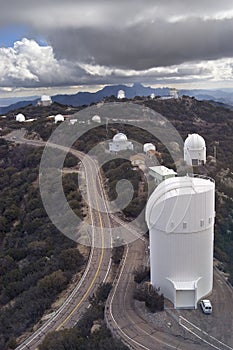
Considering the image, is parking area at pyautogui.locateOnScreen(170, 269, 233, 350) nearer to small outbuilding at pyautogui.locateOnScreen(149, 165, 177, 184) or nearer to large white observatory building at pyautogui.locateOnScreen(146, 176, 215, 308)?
large white observatory building at pyautogui.locateOnScreen(146, 176, 215, 308)

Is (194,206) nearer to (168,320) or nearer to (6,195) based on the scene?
(168,320)

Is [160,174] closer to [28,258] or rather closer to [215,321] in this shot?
[28,258]

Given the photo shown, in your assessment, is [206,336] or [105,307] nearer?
[206,336]

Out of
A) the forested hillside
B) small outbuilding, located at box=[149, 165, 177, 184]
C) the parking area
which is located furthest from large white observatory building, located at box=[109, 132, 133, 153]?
the parking area

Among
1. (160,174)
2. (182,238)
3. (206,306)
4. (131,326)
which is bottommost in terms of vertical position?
(131,326)

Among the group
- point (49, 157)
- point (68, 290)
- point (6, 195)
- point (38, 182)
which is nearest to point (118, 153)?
point (49, 157)

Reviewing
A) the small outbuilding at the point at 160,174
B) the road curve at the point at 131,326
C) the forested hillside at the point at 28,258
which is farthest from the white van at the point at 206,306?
the small outbuilding at the point at 160,174

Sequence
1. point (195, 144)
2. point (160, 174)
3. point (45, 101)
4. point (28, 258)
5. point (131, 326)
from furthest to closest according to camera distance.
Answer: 1. point (45, 101)
2. point (195, 144)
3. point (160, 174)
4. point (28, 258)
5. point (131, 326)

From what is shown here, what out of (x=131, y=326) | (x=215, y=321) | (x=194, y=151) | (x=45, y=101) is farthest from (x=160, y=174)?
(x=45, y=101)
